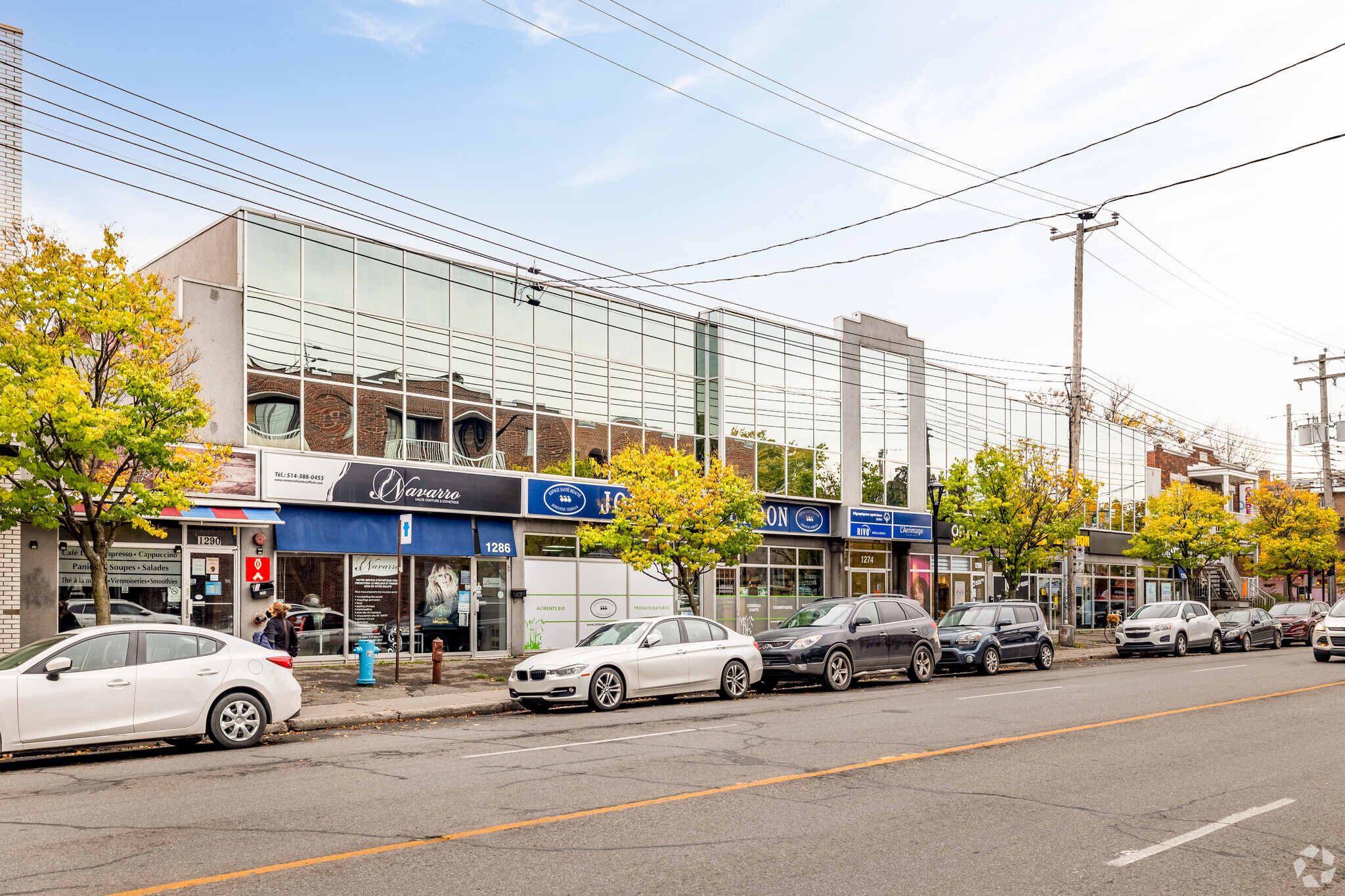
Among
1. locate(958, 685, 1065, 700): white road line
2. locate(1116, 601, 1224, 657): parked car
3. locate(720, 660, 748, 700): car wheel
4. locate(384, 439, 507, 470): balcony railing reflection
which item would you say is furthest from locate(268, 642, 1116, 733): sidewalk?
locate(1116, 601, 1224, 657): parked car

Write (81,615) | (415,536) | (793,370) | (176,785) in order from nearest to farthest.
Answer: (176,785) → (81,615) → (415,536) → (793,370)

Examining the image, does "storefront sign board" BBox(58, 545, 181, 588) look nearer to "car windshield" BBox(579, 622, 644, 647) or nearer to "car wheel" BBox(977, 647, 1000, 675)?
"car windshield" BBox(579, 622, 644, 647)

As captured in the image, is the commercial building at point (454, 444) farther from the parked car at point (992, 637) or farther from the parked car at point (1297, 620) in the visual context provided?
the parked car at point (1297, 620)

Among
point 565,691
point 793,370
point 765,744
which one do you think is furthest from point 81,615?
point 793,370

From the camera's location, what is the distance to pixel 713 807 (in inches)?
322

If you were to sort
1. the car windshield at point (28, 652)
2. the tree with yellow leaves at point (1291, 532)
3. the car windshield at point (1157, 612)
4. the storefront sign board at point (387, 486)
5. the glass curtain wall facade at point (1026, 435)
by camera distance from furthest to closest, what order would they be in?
1. the tree with yellow leaves at point (1291, 532)
2. the glass curtain wall facade at point (1026, 435)
3. the car windshield at point (1157, 612)
4. the storefront sign board at point (387, 486)
5. the car windshield at point (28, 652)

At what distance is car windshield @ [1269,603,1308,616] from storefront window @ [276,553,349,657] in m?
31.6

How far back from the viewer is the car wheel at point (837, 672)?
18906 millimetres

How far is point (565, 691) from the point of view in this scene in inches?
620

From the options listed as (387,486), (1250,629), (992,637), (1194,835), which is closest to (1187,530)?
(1250,629)

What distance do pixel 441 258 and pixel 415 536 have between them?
6.34m

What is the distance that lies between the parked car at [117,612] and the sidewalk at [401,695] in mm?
2829

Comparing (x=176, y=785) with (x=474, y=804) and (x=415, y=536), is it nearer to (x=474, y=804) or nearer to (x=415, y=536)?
(x=474, y=804)

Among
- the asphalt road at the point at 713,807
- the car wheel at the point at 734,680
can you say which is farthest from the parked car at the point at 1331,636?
the car wheel at the point at 734,680
